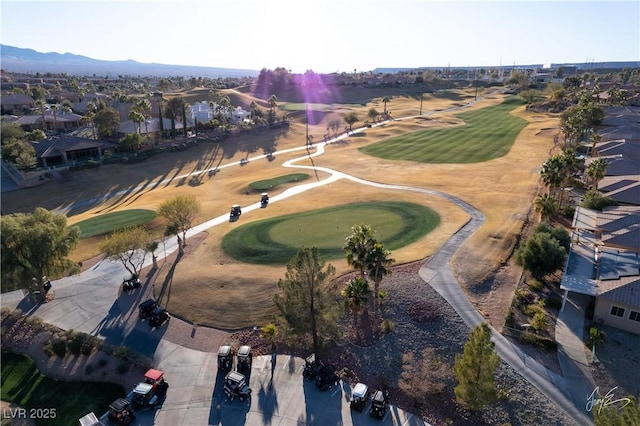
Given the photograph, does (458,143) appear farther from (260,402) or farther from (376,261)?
(260,402)

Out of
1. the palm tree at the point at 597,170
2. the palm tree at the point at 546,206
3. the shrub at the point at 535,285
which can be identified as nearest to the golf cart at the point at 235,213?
the shrub at the point at 535,285

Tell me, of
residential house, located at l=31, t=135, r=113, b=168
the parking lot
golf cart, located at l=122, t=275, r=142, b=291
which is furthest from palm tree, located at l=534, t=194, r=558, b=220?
residential house, located at l=31, t=135, r=113, b=168

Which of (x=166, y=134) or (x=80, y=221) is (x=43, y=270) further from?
(x=166, y=134)

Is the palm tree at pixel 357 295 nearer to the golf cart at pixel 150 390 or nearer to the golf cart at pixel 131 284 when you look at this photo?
the golf cart at pixel 150 390

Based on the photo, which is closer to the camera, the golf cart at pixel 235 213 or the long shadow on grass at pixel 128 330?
the long shadow on grass at pixel 128 330

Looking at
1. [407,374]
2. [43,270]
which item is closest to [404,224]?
[407,374]

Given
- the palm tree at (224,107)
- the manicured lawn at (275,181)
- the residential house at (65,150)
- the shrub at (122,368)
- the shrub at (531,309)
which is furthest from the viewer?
the palm tree at (224,107)

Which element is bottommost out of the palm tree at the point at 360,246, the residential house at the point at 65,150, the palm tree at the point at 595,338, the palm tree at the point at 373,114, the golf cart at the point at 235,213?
the palm tree at the point at 595,338
